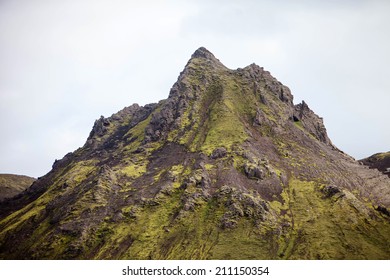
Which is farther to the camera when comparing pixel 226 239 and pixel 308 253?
pixel 226 239

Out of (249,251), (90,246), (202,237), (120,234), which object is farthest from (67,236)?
(249,251)

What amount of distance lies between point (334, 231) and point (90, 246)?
119882mm

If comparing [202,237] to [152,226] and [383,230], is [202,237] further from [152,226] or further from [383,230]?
[383,230]

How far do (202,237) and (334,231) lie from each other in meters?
63.3

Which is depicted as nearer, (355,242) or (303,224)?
(355,242)

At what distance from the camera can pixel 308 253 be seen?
167375 millimetres

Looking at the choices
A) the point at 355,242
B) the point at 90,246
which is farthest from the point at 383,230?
the point at 90,246

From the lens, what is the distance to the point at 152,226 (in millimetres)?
195250
